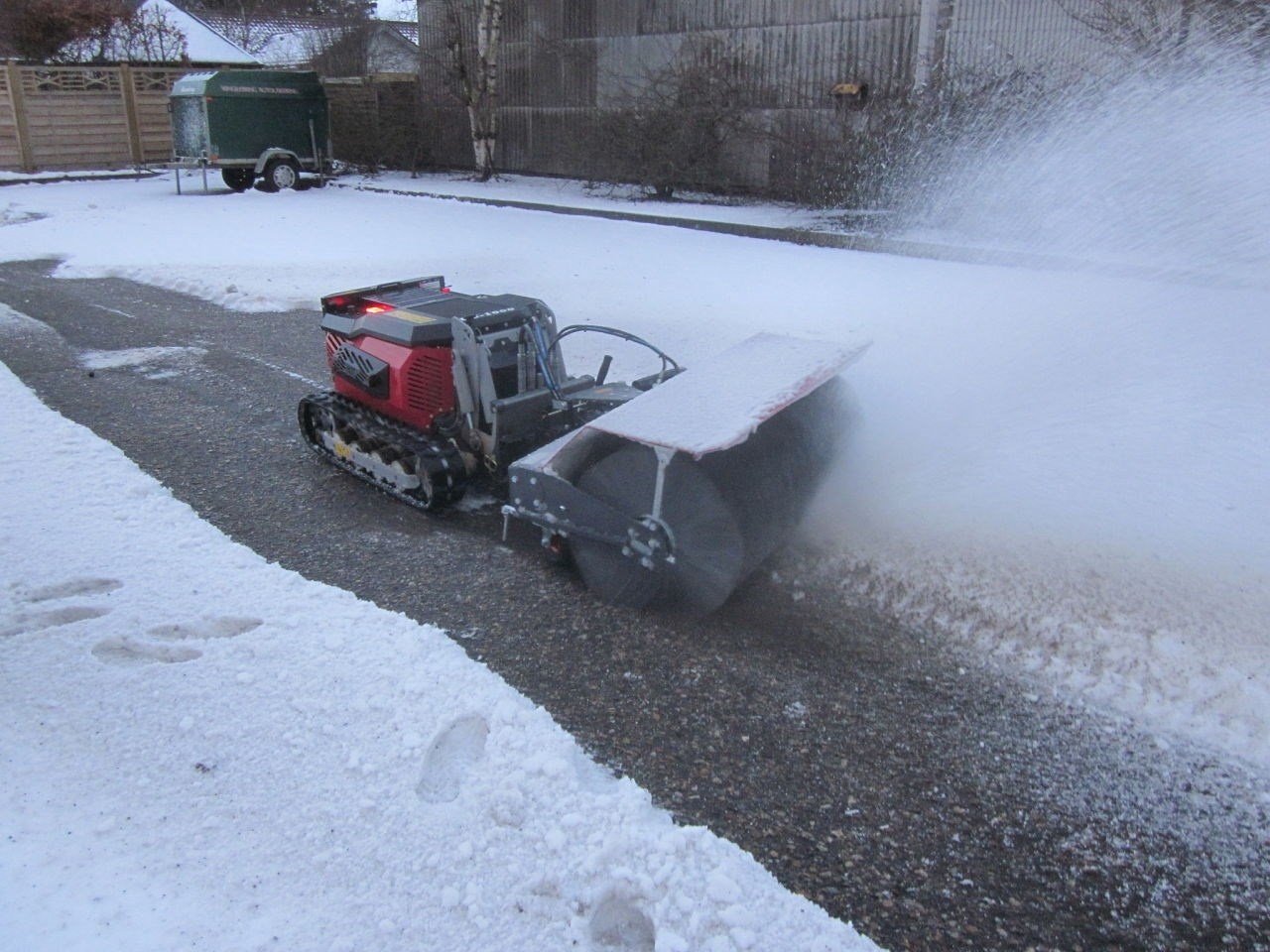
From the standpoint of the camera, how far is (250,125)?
20.3 metres

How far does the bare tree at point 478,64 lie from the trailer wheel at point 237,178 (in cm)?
462

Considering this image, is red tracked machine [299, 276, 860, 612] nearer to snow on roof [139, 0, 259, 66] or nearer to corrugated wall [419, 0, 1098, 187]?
corrugated wall [419, 0, 1098, 187]

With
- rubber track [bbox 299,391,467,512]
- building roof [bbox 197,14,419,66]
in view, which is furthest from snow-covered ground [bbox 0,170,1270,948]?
building roof [bbox 197,14,419,66]

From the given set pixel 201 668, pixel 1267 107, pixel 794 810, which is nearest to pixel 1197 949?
pixel 794 810

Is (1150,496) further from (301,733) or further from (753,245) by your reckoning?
(753,245)

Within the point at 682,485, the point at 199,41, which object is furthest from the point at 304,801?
the point at 199,41

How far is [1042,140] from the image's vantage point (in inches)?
508

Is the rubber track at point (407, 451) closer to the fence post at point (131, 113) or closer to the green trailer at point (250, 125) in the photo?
the green trailer at point (250, 125)

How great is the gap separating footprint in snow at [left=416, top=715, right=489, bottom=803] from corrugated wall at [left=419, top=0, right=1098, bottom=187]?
1319 centimetres

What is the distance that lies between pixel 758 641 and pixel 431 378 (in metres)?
2.37

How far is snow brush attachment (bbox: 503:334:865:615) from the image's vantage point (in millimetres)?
4219

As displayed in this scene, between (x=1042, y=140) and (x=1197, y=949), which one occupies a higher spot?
(x=1042, y=140)

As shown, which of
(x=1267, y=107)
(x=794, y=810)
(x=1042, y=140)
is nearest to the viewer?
(x=794, y=810)

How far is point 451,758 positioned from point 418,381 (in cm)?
263
